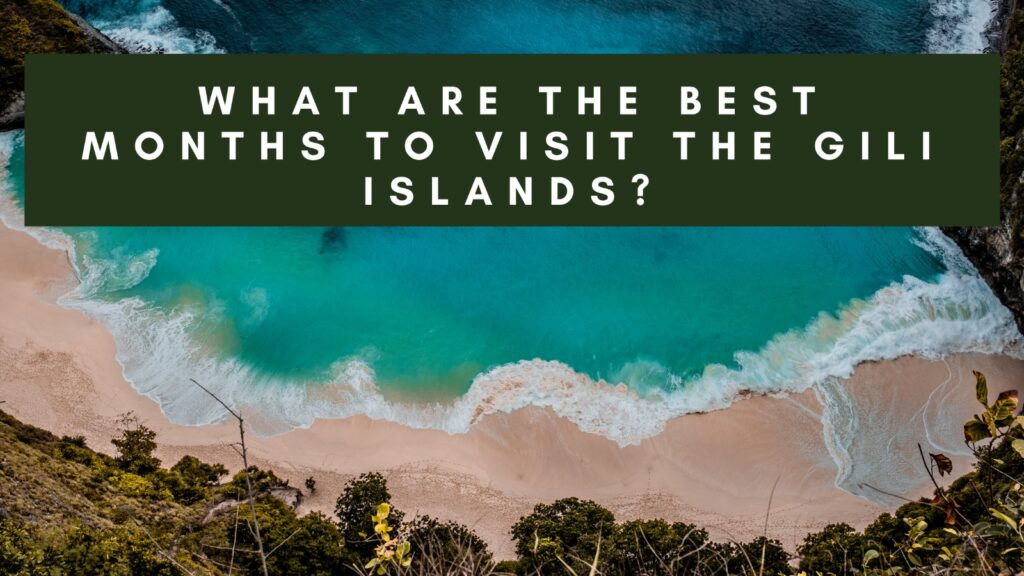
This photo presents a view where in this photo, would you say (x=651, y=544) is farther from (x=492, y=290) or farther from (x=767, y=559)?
(x=492, y=290)

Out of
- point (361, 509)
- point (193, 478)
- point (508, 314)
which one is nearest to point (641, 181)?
point (508, 314)

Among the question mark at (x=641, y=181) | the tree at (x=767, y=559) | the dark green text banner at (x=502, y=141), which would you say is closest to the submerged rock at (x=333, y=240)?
the dark green text banner at (x=502, y=141)

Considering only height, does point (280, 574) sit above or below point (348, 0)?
below

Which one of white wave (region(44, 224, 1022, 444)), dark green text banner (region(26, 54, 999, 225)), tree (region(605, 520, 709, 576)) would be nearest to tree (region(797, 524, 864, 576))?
tree (region(605, 520, 709, 576))

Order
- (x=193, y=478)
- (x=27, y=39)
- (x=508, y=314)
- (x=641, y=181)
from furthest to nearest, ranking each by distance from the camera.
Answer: (x=27, y=39) → (x=508, y=314) → (x=641, y=181) → (x=193, y=478)

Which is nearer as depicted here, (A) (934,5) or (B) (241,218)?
(B) (241,218)

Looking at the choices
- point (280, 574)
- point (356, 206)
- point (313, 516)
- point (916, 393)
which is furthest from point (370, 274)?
point (916, 393)

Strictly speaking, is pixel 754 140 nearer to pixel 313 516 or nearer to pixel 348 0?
pixel 313 516

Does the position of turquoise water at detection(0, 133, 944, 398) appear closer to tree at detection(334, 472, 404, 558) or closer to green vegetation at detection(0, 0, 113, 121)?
green vegetation at detection(0, 0, 113, 121)
